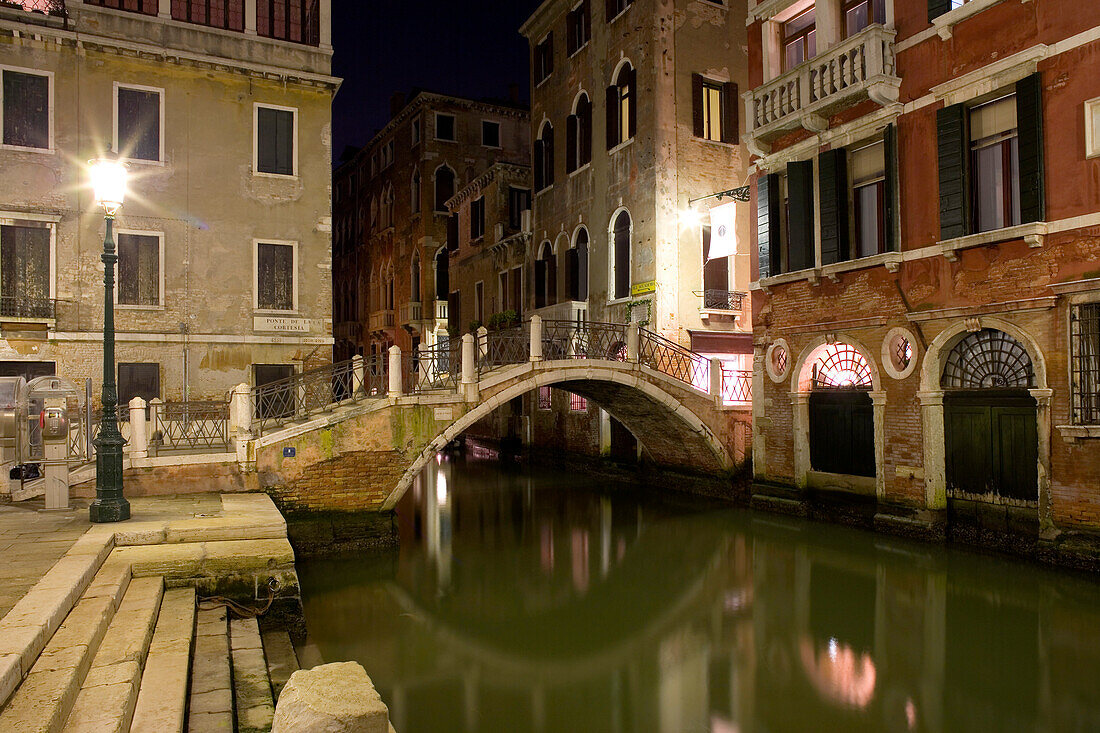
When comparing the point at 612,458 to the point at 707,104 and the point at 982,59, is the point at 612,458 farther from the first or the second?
the point at 982,59

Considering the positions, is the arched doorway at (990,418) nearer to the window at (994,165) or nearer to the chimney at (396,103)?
the window at (994,165)

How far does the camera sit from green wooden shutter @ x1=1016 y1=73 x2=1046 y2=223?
9.15 metres

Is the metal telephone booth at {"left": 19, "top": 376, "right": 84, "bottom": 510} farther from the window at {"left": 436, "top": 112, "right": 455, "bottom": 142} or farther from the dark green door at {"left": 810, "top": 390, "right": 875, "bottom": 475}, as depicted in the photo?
the window at {"left": 436, "top": 112, "right": 455, "bottom": 142}

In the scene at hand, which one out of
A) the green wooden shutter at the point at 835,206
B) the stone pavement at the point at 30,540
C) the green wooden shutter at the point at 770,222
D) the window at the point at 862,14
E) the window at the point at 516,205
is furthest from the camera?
the window at the point at 516,205

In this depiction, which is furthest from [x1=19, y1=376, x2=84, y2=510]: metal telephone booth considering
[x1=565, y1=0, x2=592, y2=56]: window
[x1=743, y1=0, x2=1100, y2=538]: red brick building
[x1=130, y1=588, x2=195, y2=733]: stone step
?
[x1=565, y1=0, x2=592, y2=56]: window

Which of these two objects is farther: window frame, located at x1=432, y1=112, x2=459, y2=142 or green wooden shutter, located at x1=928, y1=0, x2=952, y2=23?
window frame, located at x1=432, y1=112, x2=459, y2=142

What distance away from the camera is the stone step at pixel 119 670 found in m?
3.79

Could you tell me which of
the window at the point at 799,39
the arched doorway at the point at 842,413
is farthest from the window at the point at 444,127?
the arched doorway at the point at 842,413

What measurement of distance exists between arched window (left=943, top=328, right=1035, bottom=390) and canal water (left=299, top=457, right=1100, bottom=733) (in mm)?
2262

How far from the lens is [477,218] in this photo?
79.5 feet

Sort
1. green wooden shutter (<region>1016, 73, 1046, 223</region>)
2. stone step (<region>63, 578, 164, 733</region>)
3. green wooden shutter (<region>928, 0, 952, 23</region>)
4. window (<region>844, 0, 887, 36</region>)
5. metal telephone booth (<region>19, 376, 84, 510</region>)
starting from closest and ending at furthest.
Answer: stone step (<region>63, 578, 164, 733</region>) < metal telephone booth (<region>19, 376, 84, 510</region>) < green wooden shutter (<region>1016, 73, 1046, 223</region>) < green wooden shutter (<region>928, 0, 952, 23</region>) < window (<region>844, 0, 887, 36</region>)

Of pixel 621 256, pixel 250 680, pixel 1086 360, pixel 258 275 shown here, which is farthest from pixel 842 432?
pixel 258 275

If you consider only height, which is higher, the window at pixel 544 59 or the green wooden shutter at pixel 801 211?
the window at pixel 544 59

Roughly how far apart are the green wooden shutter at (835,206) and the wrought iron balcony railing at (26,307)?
12.9m
